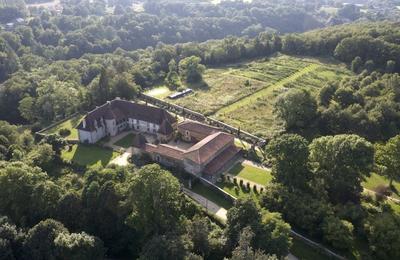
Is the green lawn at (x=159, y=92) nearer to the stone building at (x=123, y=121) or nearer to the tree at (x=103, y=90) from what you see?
the tree at (x=103, y=90)

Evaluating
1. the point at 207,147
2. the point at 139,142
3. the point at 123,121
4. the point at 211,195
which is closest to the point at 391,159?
the point at 211,195

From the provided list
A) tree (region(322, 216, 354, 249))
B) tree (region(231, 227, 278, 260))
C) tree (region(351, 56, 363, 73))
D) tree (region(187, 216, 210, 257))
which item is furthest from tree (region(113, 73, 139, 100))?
tree (region(351, 56, 363, 73))

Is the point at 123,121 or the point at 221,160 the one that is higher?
the point at 221,160

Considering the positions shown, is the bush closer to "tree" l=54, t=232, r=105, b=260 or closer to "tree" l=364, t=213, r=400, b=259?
"tree" l=54, t=232, r=105, b=260

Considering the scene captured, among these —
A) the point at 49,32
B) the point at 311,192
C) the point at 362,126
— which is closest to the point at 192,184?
the point at 311,192

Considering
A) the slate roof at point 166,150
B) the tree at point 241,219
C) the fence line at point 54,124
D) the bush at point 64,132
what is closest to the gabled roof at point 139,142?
the slate roof at point 166,150

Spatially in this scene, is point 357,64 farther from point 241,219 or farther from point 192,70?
point 241,219

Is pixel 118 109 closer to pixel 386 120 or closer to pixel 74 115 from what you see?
pixel 74 115
